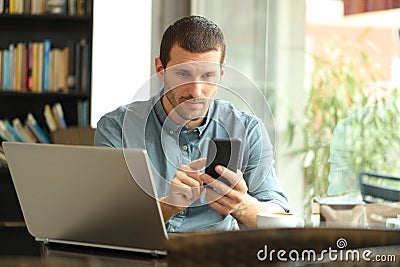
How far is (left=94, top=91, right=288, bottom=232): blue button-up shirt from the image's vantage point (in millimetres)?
2148

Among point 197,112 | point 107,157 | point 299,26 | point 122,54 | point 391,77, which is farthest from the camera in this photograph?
point 122,54

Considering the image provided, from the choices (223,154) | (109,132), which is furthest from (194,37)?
(223,154)

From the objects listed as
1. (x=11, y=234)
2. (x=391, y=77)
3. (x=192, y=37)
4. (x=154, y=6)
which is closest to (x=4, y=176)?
(x=11, y=234)

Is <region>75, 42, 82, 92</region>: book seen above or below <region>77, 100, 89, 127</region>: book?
above

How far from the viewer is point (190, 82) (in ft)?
6.86

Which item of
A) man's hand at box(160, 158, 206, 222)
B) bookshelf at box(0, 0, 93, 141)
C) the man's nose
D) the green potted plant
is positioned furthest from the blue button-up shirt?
bookshelf at box(0, 0, 93, 141)

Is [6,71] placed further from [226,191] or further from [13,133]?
Result: [226,191]

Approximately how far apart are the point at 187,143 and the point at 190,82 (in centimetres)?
18

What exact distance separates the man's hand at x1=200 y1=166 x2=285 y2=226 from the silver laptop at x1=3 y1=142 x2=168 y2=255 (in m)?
0.24

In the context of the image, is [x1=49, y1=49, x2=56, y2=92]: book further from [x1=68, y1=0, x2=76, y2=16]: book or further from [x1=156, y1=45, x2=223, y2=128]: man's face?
[x1=156, y1=45, x2=223, y2=128]: man's face

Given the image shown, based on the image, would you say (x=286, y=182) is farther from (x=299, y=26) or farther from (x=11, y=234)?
(x=11, y=234)

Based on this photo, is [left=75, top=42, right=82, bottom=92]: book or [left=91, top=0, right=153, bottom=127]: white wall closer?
[left=75, top=42, right=82, bottom=92]: book

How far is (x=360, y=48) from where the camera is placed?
3945mm

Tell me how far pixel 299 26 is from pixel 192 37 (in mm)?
1997
